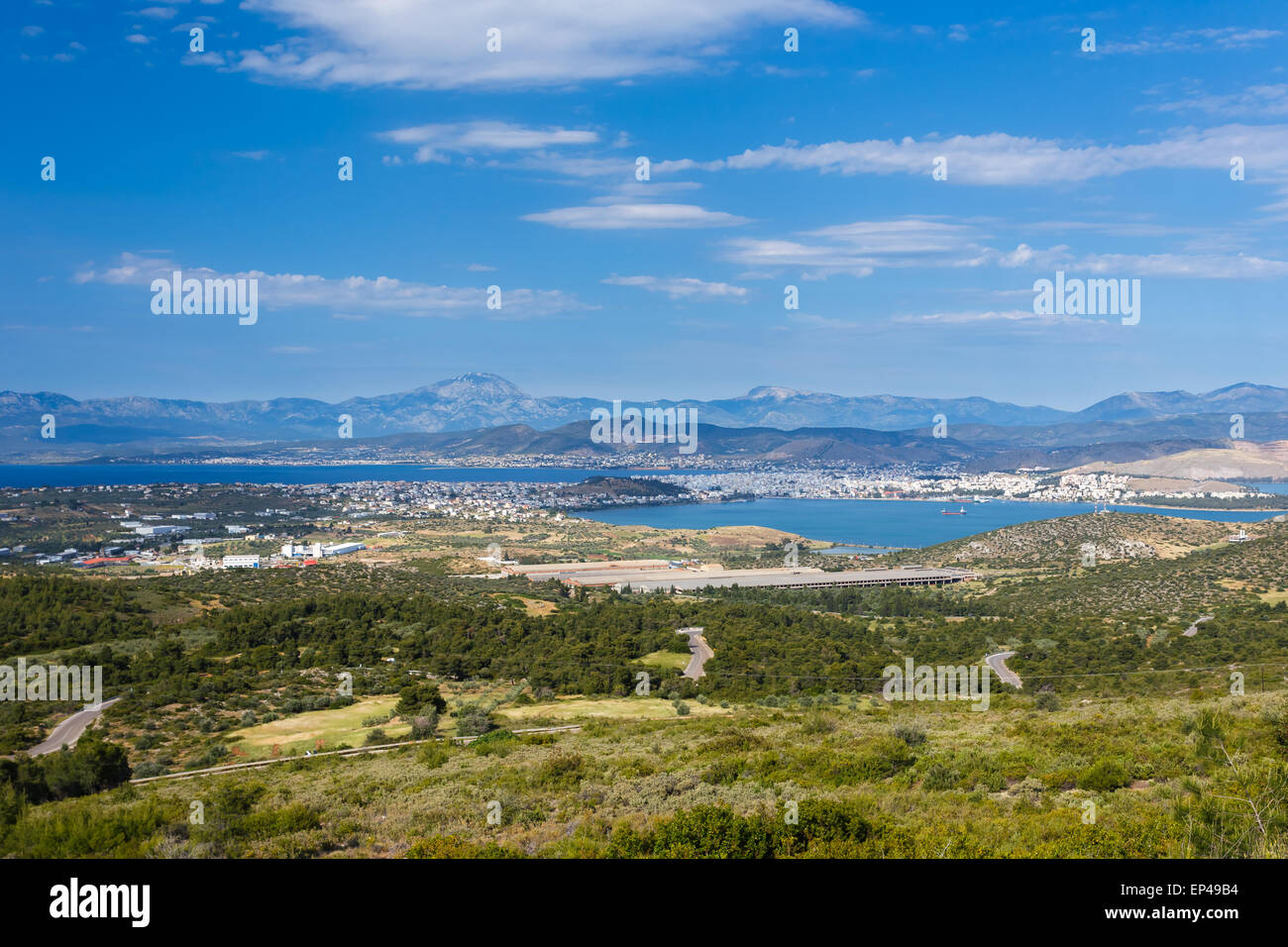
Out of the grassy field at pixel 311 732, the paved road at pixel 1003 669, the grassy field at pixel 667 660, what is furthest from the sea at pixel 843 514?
the grassy field at pixel 311 732

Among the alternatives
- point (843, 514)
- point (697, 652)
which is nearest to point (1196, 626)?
point (697, 652)

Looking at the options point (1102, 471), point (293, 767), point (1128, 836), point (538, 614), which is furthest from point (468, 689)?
point (1102, 471)

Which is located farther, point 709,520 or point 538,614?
point 709,520

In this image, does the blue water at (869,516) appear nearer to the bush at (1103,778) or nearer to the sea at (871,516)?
the sea at (871,516)

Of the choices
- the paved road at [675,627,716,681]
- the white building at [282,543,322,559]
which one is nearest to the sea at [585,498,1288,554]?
the white building at [282,543,322,559]

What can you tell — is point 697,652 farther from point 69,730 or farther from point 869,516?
point 869,516
